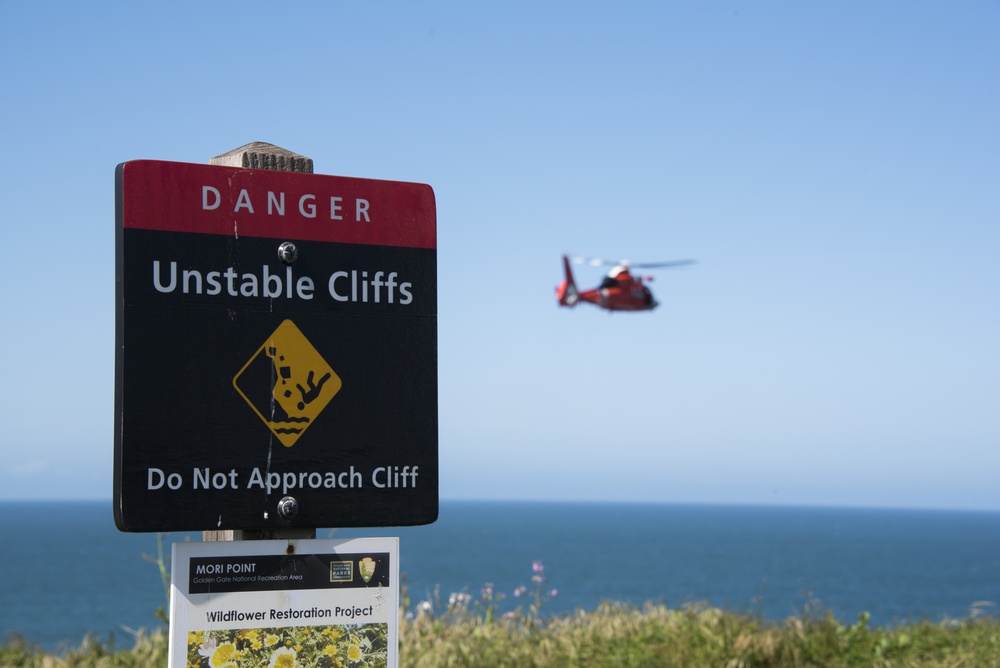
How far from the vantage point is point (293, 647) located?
304 cm

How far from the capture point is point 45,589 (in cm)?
7831

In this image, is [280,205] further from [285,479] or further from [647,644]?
[647,644]

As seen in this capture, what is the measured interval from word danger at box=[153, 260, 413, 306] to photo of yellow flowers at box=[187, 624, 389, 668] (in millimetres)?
949

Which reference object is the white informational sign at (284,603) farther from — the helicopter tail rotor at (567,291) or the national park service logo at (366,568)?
the helicopter tail rotor at (567,291)

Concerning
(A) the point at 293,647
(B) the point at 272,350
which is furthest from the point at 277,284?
(A) the point at 293,647

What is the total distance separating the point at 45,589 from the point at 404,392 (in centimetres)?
8390

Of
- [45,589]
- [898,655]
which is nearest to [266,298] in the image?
[898,655]

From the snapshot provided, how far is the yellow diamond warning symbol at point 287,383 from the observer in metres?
3.07

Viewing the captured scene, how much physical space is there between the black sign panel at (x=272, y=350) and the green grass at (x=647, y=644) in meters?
3.65

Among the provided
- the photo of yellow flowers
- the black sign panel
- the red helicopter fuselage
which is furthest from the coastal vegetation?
the red helicopter fuselage

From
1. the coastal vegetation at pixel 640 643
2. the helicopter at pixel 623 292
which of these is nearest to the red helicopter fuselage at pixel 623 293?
the helicopter at pixel 623 292

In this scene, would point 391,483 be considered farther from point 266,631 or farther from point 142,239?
point 142,239

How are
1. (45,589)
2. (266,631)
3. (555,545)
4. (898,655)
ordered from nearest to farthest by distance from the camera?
(266,631) → (898,655) → (45,589) → (555,545)

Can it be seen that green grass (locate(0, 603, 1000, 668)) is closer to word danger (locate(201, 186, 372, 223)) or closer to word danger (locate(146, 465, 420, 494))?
word danger (locate(146, 465, 420, 494))
